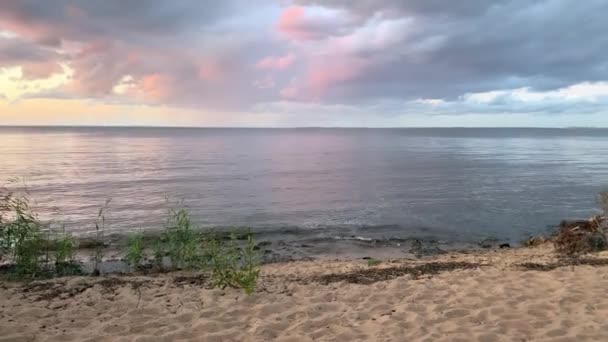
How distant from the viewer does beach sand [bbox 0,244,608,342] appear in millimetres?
6325

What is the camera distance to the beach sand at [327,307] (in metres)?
6.32

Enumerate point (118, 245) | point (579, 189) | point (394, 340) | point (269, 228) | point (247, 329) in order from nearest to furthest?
point (394, 340) → point (247, 329) → point (118, 245) → point (269, 228) → point (579, 189)

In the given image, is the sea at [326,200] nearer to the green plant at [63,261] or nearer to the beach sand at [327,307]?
the green plant at [63,261]

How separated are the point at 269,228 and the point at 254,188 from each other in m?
11.5

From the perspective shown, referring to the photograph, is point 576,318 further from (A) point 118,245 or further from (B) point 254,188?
(B) point 254,188

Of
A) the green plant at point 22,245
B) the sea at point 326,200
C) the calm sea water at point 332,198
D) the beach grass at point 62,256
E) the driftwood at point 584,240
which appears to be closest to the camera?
the beach grass at point 62,256

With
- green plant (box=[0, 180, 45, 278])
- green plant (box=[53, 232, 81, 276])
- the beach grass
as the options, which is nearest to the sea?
green plant (box=[53, 232, 81, 276])

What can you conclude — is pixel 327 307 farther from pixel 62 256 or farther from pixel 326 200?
pixel 326 200

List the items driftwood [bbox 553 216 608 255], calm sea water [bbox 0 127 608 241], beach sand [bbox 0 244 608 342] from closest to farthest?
beach sand [bbox 0 244 608 342], driftwood [bbox 553 216 608 255], calm sea water [bbox 0 127 608 241]

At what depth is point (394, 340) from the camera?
6.02 meters

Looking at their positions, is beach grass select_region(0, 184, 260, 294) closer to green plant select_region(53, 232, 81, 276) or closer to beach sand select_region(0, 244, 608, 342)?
green plant select_region(53, 232, 81, 276)

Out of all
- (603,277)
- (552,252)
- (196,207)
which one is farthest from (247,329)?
(196,207)

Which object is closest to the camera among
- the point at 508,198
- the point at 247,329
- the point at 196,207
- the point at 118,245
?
the point at 247,329

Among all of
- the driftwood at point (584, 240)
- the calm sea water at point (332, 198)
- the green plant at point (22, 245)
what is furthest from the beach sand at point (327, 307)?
the calm sea water at point (332, 198)
